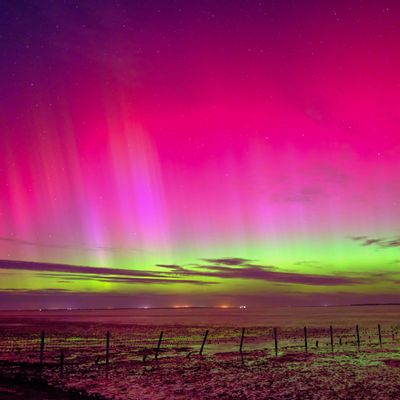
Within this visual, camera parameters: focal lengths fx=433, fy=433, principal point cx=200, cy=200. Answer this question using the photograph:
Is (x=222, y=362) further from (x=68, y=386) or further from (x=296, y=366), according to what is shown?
(x=68, y=386)

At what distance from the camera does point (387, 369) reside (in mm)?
28016

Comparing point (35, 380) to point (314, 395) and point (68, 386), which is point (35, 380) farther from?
point (314, 395)

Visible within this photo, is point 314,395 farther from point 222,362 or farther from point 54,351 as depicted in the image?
point 54,351

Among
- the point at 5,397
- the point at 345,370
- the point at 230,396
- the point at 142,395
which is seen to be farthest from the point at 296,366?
the point at 5,397

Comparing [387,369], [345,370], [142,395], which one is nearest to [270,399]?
[142,395]

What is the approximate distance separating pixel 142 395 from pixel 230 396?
169 inches

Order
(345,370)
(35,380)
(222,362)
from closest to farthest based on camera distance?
(35,380), (345,370), (222,362)

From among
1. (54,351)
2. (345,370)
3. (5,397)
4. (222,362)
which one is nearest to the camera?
(5,397)

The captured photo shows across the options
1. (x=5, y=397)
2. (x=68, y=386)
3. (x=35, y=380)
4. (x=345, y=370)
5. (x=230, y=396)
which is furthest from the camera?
(x=345, y=370)

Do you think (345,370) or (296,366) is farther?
(296,366)

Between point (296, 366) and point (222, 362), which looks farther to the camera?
point (222, 362)

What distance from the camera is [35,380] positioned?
24.6 m

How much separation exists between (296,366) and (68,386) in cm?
1579

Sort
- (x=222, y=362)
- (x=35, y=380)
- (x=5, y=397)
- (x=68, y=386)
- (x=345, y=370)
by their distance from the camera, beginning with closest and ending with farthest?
1. (x=5, y=397)
2. (x=68, y=386)
3. (x=35, y=380)
4. (x=345, y=370)
5. (x=222, y=362)
